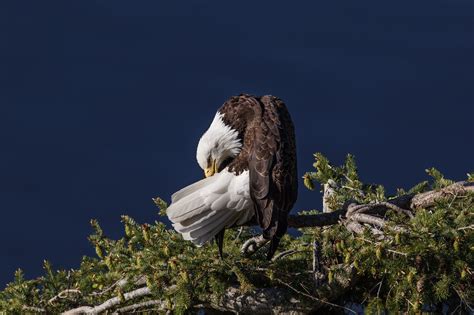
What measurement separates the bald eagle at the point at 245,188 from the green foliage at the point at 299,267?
0.33 ft

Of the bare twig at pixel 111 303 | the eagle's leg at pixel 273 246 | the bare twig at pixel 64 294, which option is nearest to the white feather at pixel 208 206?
the eagle's leg at pixel 273 246

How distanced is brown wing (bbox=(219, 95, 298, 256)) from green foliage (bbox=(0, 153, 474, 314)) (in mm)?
120

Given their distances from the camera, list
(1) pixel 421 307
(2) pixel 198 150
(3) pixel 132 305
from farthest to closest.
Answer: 1. (2) pixel 198 150
2. (3) pixel 132 305
3. (1) pixel 421 307

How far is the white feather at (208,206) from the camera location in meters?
4.20

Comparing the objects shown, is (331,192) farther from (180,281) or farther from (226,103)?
(180,281)

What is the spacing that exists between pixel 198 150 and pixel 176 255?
546 mm

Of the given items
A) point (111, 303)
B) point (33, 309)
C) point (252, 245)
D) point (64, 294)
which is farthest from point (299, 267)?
point (33, 309)

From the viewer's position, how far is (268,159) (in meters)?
4.24

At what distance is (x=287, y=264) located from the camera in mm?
4305

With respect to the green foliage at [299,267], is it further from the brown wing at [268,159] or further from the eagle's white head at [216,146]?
the eagle's white head at [216,146]

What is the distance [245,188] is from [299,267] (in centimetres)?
39

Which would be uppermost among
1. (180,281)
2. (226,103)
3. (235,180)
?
(226,103)

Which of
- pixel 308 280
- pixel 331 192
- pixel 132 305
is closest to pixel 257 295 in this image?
pixel 308 280

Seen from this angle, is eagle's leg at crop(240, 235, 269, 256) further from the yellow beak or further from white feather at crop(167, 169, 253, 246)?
the yellow beak
